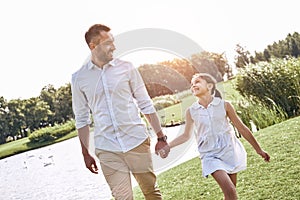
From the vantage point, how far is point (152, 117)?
192 cm

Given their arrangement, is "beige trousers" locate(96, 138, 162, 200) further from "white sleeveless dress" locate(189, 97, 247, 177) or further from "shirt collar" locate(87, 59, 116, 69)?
"shirt collar" locate(87, 59, 116, 69)

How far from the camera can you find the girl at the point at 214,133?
6.08ft

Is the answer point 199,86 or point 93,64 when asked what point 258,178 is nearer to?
point 199,86

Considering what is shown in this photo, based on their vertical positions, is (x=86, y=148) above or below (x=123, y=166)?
above

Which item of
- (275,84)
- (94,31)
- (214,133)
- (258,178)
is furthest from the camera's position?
(275,84)

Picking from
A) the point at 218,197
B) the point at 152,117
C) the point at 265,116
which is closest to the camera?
the point at 152,117

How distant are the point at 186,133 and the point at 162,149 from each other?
0.14 meters

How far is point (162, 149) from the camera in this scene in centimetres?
189

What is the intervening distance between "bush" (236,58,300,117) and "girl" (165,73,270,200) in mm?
3802

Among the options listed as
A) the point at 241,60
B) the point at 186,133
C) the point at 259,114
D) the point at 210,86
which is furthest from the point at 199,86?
the point at 241,60

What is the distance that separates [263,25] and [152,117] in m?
7.78

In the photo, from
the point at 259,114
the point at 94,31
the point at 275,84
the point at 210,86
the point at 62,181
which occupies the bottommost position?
the point at 62,181

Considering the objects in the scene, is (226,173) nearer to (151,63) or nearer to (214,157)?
(214,157)

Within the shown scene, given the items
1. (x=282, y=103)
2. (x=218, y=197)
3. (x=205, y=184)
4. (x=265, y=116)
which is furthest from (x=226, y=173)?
(x=282, y=103)
